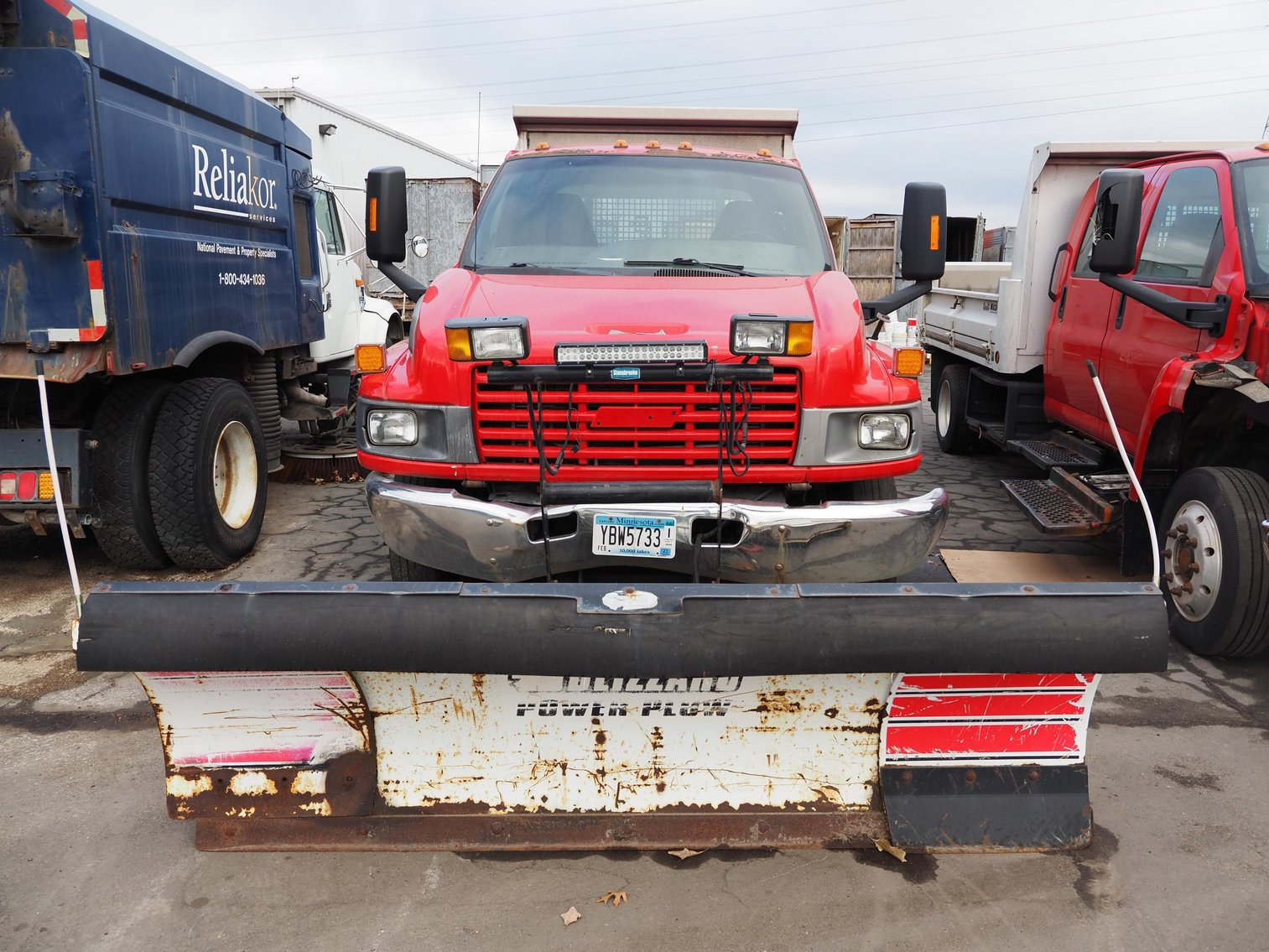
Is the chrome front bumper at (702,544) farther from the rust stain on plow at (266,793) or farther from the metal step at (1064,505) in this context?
the metal step at (1064,505)

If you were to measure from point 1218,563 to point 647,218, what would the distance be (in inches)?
117

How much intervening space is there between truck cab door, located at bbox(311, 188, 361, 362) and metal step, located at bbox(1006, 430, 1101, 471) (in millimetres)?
5644

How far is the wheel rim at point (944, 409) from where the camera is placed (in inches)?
353

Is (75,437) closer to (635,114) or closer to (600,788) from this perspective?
(600,788)

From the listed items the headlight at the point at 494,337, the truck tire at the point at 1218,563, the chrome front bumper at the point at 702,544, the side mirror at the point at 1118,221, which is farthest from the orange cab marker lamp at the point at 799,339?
the side mirror at the point at 1118,221

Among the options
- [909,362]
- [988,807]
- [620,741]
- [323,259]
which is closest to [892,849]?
[988,807]

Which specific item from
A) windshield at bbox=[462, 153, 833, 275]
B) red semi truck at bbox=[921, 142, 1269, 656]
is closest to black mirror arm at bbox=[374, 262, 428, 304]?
windshield at bbox=[462, 153, 833, 275]

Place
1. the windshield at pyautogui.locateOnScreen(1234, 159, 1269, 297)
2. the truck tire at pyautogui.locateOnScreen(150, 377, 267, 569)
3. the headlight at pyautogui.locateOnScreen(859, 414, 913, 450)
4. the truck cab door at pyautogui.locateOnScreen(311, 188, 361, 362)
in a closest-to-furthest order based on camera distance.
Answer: the headlight at pyautogui.locateOnScreen(859, 414, 913, 450) → the windshield at pyautogui.locateOnScreen(1234, 159, 1269, 297) → the truck tire at pyautogui.locateOnScreen(150, 377, 267, 569) → the truck cab door at pyautogui.locateOnScreen(311, 188, 361, 362)

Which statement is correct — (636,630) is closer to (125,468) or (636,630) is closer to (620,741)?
(620,741)

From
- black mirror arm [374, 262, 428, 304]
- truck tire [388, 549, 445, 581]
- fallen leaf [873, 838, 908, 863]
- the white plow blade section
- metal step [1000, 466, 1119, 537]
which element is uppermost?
black mirror arm [374, 262, 428, 304]

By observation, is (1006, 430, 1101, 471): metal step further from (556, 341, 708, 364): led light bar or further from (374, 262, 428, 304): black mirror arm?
(374, 262, 428, 304): black mirror arm

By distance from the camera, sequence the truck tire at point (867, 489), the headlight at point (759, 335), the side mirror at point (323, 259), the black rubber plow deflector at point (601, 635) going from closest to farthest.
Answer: the black rubber plow deflector at point (601, 635)
the headlight at point (759, 335)
the truck tire at point (867, 489)
the side mirror at point (323, 259)

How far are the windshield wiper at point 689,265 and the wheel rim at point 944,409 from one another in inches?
213

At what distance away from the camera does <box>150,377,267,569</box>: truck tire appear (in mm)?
→ 5234
